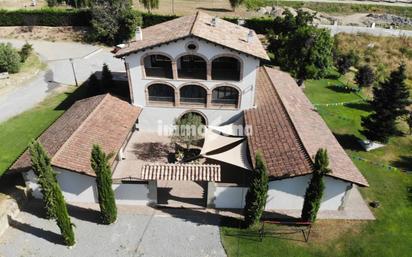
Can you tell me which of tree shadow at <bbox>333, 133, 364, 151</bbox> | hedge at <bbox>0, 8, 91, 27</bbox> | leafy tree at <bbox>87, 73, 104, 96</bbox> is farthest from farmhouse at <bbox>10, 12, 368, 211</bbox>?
hedge at <bbox>0, 8, 91, 27</bbox>

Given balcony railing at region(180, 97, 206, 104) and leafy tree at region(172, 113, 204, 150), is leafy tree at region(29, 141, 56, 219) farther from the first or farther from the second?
balcony railing at region(180, 97, 206, 104)

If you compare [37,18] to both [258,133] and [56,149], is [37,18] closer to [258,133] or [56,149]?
[56,149]

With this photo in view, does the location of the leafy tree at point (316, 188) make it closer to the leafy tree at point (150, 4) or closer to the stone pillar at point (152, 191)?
the stone pillar at point (152, 191)

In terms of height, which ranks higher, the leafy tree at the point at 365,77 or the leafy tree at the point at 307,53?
the leafy tree at the point at 307,53

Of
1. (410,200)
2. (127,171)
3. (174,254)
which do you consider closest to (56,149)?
(127,171)

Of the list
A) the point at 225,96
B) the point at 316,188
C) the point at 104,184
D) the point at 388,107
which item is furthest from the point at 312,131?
the point at 104,184

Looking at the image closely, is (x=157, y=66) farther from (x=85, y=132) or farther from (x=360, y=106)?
(x=360, y=106)

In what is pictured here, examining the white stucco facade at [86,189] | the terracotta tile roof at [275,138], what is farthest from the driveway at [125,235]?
the terracotta tile roof at [275,138]
